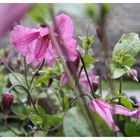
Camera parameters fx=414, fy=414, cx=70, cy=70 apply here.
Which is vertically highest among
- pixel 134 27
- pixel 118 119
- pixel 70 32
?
pixel 70 32

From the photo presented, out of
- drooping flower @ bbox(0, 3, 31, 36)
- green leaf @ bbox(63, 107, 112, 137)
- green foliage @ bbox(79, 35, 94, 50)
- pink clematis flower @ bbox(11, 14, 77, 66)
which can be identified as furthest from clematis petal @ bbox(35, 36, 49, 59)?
drooping flower @ bbox(0, 3, 31, 36)

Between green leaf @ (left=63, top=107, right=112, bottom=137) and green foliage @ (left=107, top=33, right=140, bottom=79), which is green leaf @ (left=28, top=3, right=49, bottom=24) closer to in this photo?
green leaf @ (left=63, top=107, right=112, bottom=137)

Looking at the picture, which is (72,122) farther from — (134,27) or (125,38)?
(134,27)

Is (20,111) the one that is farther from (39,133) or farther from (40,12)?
(40,12)

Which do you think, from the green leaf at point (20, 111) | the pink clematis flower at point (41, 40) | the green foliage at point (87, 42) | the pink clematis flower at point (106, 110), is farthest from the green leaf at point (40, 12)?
the green leaf at point (20, 111)

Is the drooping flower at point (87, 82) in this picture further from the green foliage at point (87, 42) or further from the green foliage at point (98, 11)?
the green foliage at point (98, 11)

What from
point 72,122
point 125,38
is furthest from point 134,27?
point 72,122

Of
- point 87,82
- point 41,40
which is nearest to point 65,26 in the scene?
point 41,40
